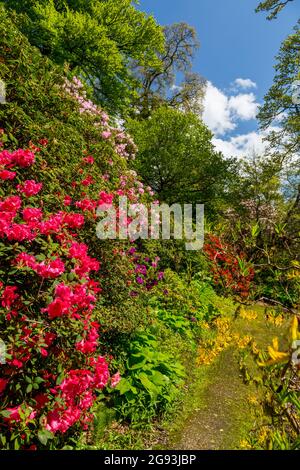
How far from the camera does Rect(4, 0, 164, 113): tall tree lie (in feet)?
37.3

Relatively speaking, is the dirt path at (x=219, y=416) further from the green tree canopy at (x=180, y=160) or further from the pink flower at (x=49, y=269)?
the green tree canopy at (x=180, y=160)

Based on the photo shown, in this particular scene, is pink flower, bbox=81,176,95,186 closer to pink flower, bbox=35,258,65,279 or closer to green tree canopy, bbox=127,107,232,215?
pink flower, bbox=35,258,65,279

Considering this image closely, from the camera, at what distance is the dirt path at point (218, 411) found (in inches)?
150

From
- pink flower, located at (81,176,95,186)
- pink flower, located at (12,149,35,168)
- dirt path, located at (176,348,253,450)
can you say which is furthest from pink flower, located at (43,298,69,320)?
dirt path, located at (176,348,253,450)

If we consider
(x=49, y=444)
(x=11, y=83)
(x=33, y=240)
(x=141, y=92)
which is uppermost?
(x=141, y=92)

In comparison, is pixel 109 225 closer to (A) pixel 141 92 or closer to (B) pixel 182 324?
(B) pixel 182 324

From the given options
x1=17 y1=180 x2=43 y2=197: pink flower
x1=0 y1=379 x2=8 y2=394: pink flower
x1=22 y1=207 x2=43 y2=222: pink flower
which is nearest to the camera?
x1=0 y1=379 x2=8 y2=394: pink flower

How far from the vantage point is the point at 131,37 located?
13711 millimetres

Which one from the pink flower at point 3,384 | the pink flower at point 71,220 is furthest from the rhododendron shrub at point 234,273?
the pink flower at point 3,384

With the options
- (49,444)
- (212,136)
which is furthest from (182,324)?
(212,136)

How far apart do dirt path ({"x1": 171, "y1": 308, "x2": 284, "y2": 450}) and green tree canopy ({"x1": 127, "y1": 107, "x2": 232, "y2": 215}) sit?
1039cm

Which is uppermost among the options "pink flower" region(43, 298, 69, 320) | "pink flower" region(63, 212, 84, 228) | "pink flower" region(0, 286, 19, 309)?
"pink flower" region(63, 212, 84, 228)
